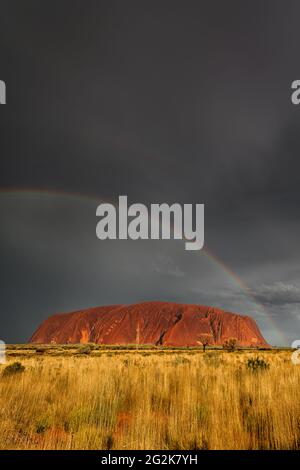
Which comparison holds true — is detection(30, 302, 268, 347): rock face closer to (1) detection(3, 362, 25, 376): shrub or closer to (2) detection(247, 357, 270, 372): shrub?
(2) detection(247, 357, 270, 372): shrub

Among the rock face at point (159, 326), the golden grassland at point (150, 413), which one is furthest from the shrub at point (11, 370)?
the rock face at point (159, 326)

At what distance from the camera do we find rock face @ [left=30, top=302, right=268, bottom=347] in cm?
16312

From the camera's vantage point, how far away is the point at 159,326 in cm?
17300

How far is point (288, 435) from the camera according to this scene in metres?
5.50

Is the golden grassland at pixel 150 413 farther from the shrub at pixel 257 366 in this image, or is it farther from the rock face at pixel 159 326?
the rock face at pixel 159 326

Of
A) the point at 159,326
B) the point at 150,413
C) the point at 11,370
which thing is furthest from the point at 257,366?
the point at 159,326

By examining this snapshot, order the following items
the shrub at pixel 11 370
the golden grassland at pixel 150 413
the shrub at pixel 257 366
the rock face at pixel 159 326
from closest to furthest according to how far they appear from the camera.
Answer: the golden grassland at pixel 150 413, the shrub at pixel 257 366, the shrub at pixel 11 370, the rock face at pixel 159 326

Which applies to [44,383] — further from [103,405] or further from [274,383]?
[274,383]

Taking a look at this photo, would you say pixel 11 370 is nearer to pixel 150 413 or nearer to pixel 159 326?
pixel 150 413

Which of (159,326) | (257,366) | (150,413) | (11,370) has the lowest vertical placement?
(150,413)

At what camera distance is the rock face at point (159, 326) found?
163125 mm
